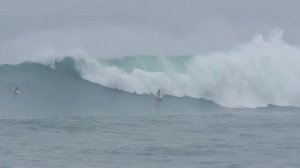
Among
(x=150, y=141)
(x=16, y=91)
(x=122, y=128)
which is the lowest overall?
(x=150, y=141)

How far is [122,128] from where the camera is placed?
19.8 meters

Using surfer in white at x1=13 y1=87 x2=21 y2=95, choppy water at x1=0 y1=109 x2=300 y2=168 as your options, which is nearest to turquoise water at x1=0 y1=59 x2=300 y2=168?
choppy water at x1=0 y1=109 x2=300 y2=168

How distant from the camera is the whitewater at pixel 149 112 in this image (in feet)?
52.7

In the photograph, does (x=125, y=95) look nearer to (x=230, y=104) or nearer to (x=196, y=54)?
(x=230, y=104)

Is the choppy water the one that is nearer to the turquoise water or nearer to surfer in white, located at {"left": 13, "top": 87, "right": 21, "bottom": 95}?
the turquoise water

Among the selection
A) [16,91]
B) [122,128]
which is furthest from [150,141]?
[16,91]

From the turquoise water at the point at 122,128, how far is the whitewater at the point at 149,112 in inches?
0.9

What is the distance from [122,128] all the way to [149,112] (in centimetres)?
395

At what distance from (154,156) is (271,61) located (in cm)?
1837

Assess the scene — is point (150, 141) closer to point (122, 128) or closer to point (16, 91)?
point (122, 128)

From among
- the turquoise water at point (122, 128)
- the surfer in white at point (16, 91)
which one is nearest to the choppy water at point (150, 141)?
the turquoise water at point (122, 128)

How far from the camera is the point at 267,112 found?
26.8m

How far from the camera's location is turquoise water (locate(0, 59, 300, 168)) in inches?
617

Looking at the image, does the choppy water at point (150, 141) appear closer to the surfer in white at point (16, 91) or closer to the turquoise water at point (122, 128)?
the turquoise water at point (122, 128)
